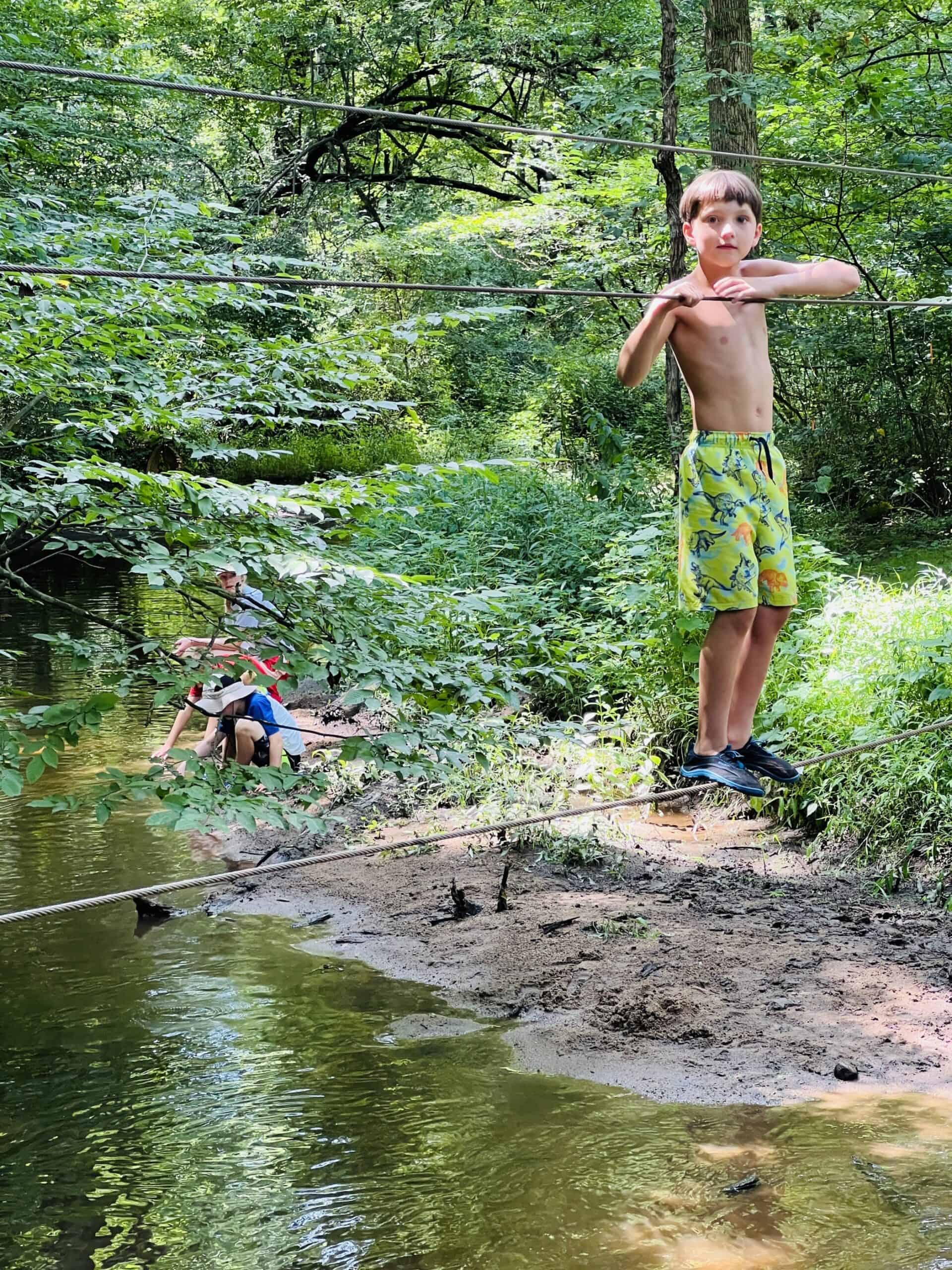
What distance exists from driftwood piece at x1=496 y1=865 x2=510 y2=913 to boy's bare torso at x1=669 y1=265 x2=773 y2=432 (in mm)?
3346

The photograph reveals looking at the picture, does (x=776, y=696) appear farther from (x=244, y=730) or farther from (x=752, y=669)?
(x=752, y=669)

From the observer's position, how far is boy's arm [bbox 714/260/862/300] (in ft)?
8.09

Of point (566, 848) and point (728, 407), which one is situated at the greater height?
point (728, 407)

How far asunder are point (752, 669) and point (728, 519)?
15.4 inches

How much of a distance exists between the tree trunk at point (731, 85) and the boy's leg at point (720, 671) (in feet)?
17.6

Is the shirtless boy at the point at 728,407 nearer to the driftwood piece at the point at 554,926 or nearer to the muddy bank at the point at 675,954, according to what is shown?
the muddy bank at the point at 675,954

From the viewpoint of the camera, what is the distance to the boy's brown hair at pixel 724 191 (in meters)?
2.46

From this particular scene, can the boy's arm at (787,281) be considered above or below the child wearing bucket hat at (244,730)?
above

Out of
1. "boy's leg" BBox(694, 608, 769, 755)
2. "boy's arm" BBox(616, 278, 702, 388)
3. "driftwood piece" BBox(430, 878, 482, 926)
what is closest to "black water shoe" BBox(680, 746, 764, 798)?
"boy's leg" BBox(694, 608, 769, 755)

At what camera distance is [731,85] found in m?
7.42

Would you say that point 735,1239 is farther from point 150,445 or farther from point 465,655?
point 150,445

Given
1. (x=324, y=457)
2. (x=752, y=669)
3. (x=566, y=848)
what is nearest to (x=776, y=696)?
(x=566, y=848)

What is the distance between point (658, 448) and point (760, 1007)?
24.5 feet

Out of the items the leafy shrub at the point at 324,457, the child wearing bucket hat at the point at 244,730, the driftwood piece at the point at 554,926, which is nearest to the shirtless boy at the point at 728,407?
the driftwood piece at the point at 554,926
